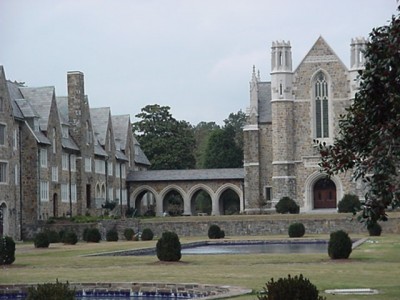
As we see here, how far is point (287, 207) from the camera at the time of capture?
225 ft

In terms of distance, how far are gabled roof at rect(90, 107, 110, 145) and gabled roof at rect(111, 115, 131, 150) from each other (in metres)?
6.61

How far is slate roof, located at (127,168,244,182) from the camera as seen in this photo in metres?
78.0

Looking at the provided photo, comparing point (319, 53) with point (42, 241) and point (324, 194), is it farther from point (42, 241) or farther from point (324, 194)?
point (42, 241)

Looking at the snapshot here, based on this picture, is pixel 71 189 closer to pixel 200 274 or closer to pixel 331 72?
pixel 331 72

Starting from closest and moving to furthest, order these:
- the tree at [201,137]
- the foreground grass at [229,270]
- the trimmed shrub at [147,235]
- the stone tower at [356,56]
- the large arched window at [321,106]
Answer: the foreground grass at [229,270] < the trimmed shrub at [147,235] < the stone tower at [356,56] < the large arched window at [321,106] < the tree at [201,137]

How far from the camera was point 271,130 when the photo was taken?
76.2 meters

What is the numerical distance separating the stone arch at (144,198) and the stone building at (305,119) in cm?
1042

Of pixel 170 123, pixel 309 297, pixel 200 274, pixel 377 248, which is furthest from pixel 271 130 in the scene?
pixel 309 297

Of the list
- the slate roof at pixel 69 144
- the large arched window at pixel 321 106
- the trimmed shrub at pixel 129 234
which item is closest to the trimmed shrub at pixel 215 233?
the trimmed shrub at pixel 129 234

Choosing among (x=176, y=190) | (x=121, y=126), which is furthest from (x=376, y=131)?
(x=121, y=126)

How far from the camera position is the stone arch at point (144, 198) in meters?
80.9

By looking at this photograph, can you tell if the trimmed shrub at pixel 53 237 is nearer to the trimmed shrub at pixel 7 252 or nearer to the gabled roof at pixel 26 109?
the gabled roof at pixel 26 109

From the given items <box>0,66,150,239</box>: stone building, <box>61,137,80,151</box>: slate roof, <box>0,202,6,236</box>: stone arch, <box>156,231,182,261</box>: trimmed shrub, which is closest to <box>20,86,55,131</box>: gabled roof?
<box>0,66,150,239</box>: stone building

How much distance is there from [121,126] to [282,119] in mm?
18197
